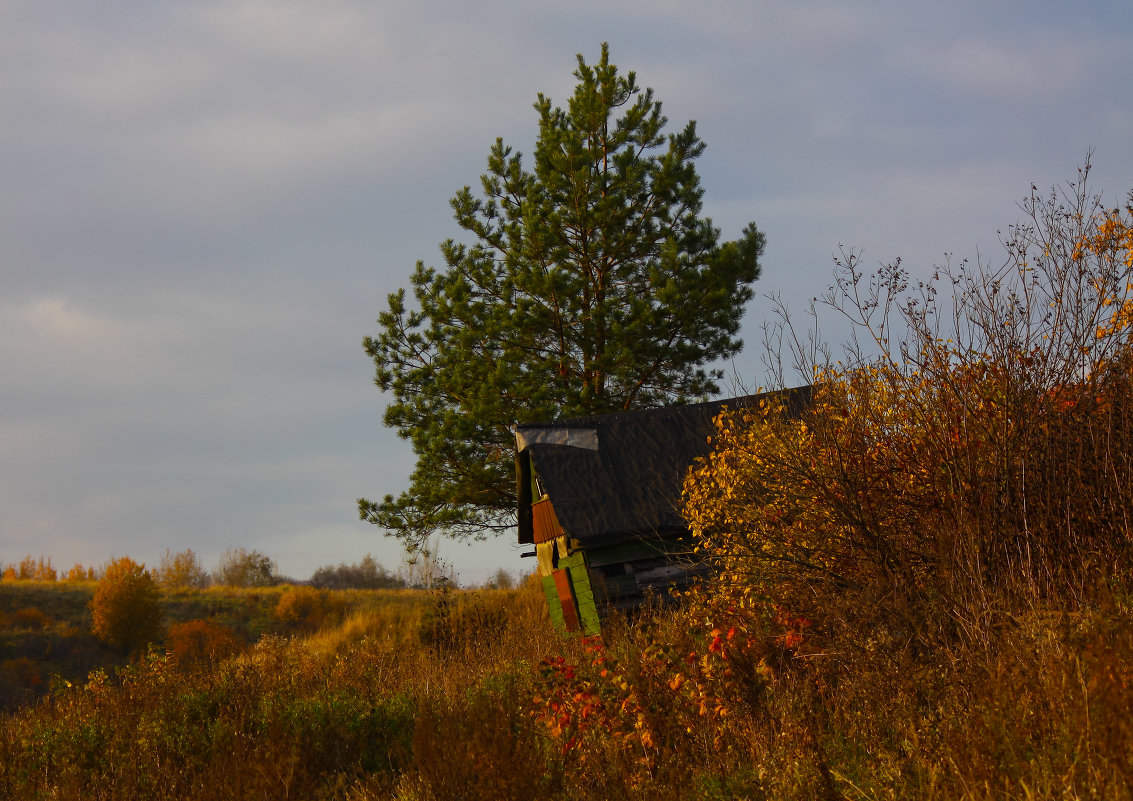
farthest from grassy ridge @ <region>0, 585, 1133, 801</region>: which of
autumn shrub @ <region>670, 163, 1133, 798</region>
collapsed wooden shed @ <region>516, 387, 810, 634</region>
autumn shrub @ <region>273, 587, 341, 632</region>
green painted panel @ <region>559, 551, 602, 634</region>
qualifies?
autumn shrub @ <region>273, 587, 341, 632</region>

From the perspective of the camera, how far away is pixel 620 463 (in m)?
14.4

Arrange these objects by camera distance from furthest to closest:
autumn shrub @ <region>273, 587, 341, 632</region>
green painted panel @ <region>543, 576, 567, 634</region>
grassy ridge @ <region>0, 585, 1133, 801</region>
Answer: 1. autumn shrub @ <region>273, 587, 341, 632</region>
2. green painted panel @ <region>543, 576, 567, 634</region>
3. grassy ridge @ <region>0, 585, 1133, 801</region>

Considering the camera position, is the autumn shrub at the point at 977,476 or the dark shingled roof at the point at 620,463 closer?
the autumn shrub at the point at 977,476

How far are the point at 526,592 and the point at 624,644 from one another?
1029cm

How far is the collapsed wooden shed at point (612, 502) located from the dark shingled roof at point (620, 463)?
0.06 ft

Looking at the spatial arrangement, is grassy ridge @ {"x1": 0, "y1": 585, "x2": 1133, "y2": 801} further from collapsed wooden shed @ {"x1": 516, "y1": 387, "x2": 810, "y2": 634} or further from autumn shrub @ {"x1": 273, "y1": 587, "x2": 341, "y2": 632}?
autumn shrub @ {"x1": 273, "y1": 587, "x2": 341, "y2": 632}

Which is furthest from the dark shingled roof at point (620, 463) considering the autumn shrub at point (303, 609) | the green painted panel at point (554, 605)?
the autumn shrub at point (303, 609)

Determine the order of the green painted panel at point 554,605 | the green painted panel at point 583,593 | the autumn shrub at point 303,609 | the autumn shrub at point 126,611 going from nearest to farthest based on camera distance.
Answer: the green painted panel at point 583,593
the green painted panel at point 554,605
the autumn shrub at point 126,611
the autumn shrub at point 303,609

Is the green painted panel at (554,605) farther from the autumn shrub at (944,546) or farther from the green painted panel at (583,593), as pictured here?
the autumn shrub at (944,546)

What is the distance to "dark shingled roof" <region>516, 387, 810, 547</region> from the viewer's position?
1331 cm

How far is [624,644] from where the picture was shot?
8.86 meters

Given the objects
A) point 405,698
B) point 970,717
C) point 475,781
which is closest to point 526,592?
point 405,698

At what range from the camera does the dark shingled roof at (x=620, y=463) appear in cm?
1331

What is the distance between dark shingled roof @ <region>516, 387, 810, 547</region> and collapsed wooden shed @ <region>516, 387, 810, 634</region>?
0.02m
